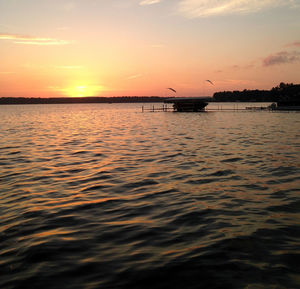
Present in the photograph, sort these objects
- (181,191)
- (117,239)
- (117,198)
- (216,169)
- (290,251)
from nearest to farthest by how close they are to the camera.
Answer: (290,251) → (117,239) → (117,198) → (181,191) → (216,169)

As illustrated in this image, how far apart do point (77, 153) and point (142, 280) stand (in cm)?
1629

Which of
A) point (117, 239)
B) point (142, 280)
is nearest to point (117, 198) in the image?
point (117, 239)

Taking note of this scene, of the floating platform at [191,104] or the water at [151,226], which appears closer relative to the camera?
the water at [151,226]

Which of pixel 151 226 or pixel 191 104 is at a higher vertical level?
pixel 191 104

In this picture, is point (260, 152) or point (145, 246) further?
point (260, 152)

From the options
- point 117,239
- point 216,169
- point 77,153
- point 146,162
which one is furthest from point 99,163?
point 117,239

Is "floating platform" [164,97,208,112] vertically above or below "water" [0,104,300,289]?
above

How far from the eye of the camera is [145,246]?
6.33 metres

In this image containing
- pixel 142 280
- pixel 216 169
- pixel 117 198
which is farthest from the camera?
pixel 216 169

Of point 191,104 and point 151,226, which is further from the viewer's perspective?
point 191,104

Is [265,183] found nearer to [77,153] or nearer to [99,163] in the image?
[99,163]

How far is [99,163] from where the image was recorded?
16.5 m

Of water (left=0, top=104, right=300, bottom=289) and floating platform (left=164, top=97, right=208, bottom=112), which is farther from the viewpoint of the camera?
floating platform (left=164, top=97, right=208, bottom=112)

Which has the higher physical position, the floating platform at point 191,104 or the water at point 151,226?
the floating platform at point 191,104
